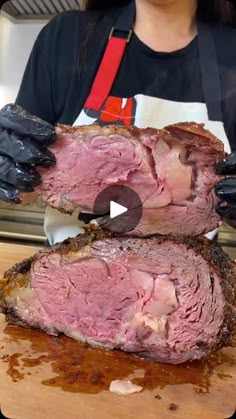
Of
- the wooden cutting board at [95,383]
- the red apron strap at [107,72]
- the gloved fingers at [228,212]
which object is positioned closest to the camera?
the wooden cutting board at [95,383]

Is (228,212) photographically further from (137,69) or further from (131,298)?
(137,69)

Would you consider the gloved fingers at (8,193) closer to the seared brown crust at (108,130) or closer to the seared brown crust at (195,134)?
the seared brown crust at (108,130)

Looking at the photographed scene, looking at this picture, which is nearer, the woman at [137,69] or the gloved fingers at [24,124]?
the gloved fingers at [24,124]

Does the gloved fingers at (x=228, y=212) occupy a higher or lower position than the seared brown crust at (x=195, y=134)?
lower

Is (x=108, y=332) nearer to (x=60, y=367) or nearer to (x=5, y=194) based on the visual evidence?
(x=60, y=367)

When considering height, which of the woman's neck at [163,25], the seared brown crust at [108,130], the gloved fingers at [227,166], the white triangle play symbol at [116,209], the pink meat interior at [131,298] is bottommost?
the pink meat interior at [131,298]

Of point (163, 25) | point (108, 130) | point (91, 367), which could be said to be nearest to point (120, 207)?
point (108, 130)

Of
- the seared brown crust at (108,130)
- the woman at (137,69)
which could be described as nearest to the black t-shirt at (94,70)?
the woman at (137,69)
